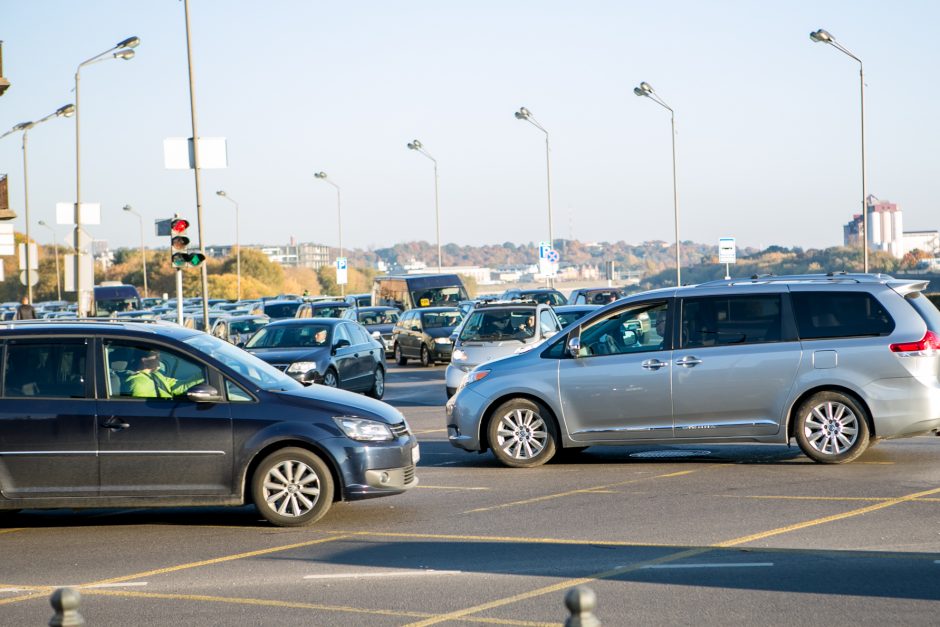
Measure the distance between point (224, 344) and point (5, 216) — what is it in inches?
1111

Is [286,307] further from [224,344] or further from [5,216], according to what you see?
[224,344]

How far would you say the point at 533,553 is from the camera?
8570 millimetres

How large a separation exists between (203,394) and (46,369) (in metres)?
1.34

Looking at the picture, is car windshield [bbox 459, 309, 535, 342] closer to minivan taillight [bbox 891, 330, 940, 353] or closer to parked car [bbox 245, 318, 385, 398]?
parked car [bbox 245, 318, 385, 398]

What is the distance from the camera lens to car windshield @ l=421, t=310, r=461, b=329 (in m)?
33.6

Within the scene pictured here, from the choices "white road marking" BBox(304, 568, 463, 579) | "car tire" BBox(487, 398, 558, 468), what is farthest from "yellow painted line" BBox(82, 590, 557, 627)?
"car tire" BBox(487, 398, 558, 468)

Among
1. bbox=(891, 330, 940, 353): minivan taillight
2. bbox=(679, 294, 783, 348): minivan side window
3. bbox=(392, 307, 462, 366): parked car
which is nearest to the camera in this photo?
bbox=(891, 330, 940, 353): minivan taillight

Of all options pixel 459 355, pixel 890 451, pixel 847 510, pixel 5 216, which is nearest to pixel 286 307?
pixel 5 216

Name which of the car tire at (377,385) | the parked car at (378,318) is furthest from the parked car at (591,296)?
the car tire at (377,385)

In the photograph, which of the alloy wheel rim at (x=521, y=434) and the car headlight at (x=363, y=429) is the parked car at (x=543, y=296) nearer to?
the alloy wheel rim at (x=521, y=434)

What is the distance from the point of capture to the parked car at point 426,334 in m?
32.9

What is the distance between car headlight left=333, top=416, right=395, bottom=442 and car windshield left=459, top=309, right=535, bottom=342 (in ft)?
38.4

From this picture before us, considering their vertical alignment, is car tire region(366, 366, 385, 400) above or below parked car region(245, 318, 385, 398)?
below

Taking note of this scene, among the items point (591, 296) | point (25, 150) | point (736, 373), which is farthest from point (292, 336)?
point (25, 150)
